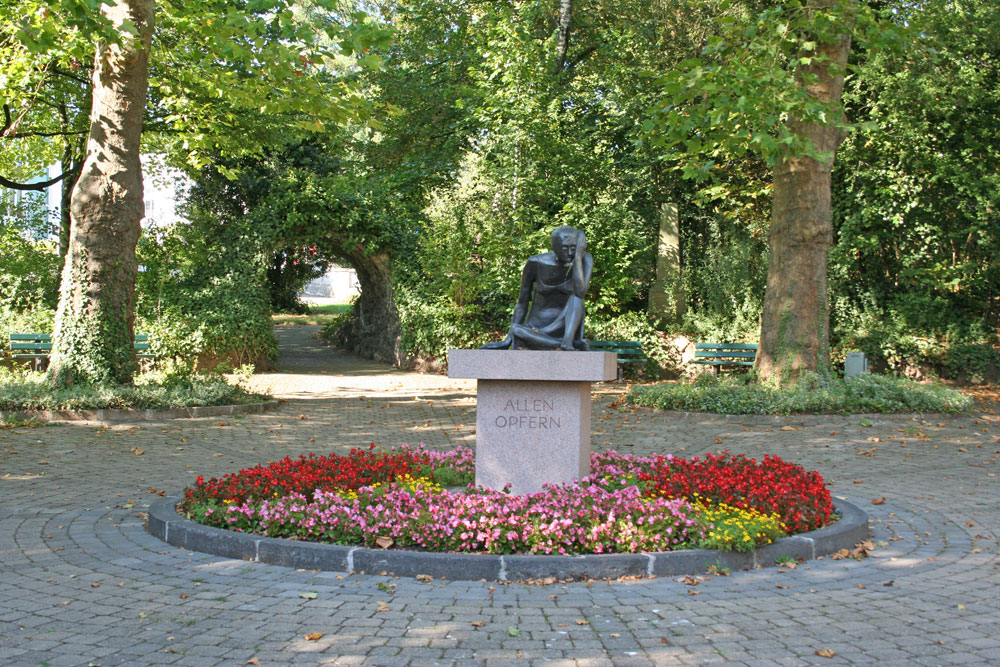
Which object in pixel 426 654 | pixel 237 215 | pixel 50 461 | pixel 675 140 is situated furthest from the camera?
pixel 237 215

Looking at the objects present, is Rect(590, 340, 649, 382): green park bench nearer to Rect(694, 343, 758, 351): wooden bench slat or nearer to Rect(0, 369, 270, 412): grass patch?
Rect(694, 343, 758, 351): wooden bench slat

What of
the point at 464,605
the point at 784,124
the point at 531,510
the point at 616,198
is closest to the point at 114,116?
the point at 531,510

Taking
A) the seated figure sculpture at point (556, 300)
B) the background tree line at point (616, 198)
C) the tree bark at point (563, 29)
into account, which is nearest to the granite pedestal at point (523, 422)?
the seated figure sculpture at point (556, 300)

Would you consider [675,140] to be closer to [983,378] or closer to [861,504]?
[861,504]

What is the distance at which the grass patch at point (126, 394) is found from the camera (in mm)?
12523

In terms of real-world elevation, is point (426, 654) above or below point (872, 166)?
below

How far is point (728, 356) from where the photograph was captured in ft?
65.5

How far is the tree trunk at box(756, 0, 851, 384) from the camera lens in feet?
46.1

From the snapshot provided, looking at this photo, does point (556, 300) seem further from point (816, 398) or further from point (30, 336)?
point (30, 336)

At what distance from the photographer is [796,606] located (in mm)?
4891

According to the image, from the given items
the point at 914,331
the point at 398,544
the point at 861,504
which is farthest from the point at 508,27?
the point at 398,544

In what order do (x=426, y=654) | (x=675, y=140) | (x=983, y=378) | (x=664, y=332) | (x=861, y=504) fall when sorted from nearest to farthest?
(x=426, y=654) → (x=861, y=504) → (x=675, y=140) → (x=983, y=378) → (x=664, y=332)

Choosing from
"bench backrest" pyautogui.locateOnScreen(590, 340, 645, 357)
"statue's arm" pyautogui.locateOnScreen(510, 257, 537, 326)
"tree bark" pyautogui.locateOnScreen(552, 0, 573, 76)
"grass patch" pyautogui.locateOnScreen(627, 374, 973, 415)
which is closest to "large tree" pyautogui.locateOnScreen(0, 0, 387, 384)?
"statue's arm" pyautogui.locateOnScreen(510, 257, 537, 326)

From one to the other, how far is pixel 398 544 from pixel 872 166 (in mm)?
17941
